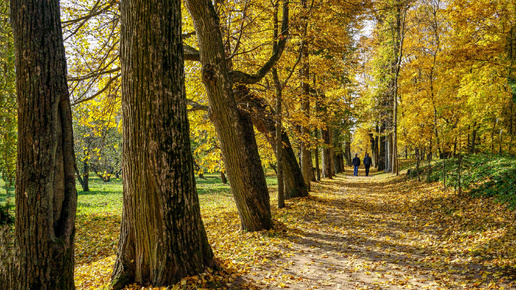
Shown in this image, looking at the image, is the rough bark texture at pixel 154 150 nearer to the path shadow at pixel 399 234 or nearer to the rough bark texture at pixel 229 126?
the rough bark texture at pixel 229 126

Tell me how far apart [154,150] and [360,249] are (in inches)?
181

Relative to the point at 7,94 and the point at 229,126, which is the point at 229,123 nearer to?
the point at 229,126

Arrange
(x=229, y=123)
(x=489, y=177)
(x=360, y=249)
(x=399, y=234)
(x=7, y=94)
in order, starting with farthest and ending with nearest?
(x=489, y=177), (x=399, y=234), (x=229, y=123), (x=360, y=249), (x=7, y=94)

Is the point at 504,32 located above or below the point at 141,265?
above

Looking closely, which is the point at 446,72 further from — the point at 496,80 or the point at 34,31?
the point at 34,31

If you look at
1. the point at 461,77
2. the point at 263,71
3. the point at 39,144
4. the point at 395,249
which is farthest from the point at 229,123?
the point at 461,77

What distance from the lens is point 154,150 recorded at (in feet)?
13.0

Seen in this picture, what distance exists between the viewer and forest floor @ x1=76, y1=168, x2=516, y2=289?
4594 millimetres

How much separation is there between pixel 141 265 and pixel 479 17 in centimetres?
1115

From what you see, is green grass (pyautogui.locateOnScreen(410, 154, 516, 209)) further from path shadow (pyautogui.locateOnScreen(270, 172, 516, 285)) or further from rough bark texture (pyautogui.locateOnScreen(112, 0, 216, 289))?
rough bark texture (pyautogui.locateOnScreen(112, 0, 216, 289))

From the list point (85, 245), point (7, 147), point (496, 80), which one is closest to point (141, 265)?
point (7, 147)

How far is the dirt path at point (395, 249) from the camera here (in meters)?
4.64

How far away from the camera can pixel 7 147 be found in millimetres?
4652

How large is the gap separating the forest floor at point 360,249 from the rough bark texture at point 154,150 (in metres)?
0.47
